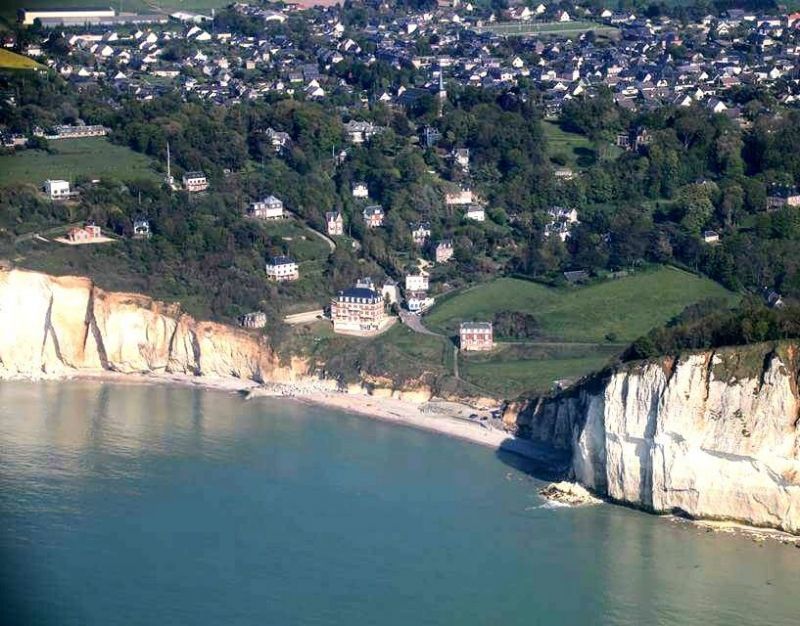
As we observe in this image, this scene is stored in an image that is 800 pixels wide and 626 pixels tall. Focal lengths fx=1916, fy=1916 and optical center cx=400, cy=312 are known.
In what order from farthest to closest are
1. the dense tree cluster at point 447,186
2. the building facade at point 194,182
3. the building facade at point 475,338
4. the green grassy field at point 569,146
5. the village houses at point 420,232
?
the green grassy field at point 569,146 → the building facade at point 194,182 → the village houses at point 420,232 → the dense tree cluster at point 447,186 → the building facade at point 475,338

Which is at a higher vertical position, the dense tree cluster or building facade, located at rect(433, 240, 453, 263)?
the dense tree cluster

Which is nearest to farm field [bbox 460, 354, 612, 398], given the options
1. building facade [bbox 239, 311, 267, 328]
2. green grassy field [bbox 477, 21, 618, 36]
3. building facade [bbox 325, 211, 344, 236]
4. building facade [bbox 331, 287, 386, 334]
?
building facade [bbox 331, 287, 386, 334]

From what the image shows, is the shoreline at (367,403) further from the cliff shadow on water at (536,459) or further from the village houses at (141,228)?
the village houses at (141,228)

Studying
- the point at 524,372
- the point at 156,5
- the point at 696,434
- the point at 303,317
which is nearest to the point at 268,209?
the point at 303,317

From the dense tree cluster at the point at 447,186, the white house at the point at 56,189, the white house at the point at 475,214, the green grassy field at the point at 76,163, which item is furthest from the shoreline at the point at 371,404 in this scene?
the white house at the point at 475,214

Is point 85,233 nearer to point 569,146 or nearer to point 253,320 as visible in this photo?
point 253,320

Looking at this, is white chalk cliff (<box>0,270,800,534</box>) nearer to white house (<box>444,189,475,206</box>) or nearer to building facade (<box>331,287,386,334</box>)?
building facade (<box>331,287,386,334</box>)

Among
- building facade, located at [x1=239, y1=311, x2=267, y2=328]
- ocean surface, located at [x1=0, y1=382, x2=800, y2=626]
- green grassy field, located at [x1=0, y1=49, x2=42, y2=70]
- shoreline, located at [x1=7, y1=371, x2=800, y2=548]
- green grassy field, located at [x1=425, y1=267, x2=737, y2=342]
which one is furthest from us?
green grassy field, located at [x1=0, y1=49, x2=42, y2=70]
